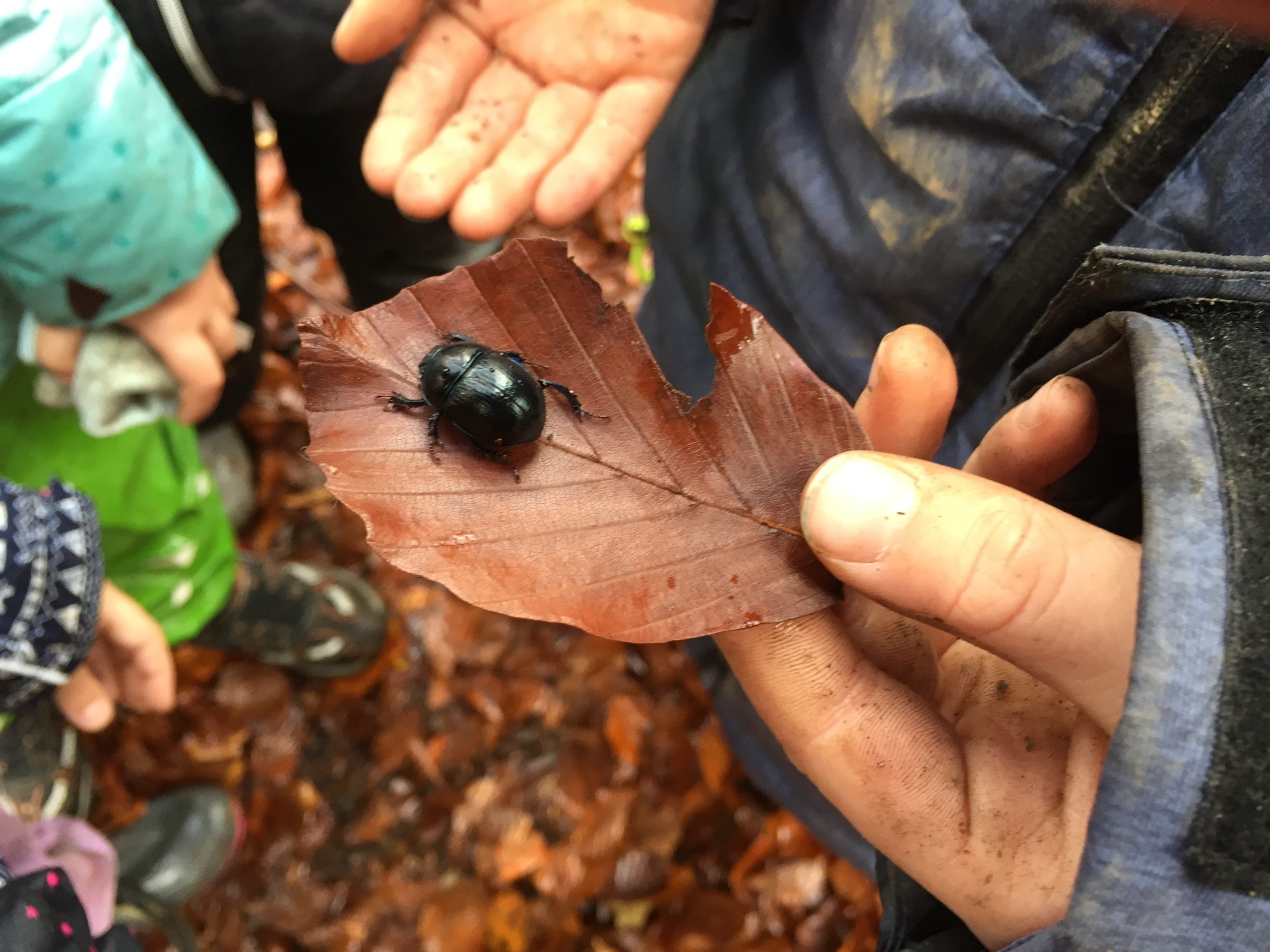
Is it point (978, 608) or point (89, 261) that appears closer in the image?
point (978, 608)

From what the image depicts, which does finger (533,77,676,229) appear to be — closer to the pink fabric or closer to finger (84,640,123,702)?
finger (84,640,123,702)

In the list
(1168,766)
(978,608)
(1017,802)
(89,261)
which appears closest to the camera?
(1168,766)

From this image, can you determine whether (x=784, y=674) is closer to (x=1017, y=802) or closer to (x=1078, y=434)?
(x=1017, y=802)

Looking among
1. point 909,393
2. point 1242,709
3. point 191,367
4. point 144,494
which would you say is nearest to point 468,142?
point 191,367

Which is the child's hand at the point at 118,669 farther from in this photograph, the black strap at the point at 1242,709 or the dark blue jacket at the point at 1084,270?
the black strap at the point at 1242,709

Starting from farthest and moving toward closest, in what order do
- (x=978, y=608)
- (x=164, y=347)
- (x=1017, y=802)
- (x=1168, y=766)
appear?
(x=164, y=347)
(x=1017, y=802)
(x=978, y=608)
(x=1168, y=766)

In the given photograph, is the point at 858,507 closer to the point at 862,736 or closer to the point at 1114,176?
the point at 862,736

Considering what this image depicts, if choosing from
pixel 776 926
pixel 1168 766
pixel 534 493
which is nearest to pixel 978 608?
pixel 1168 766
